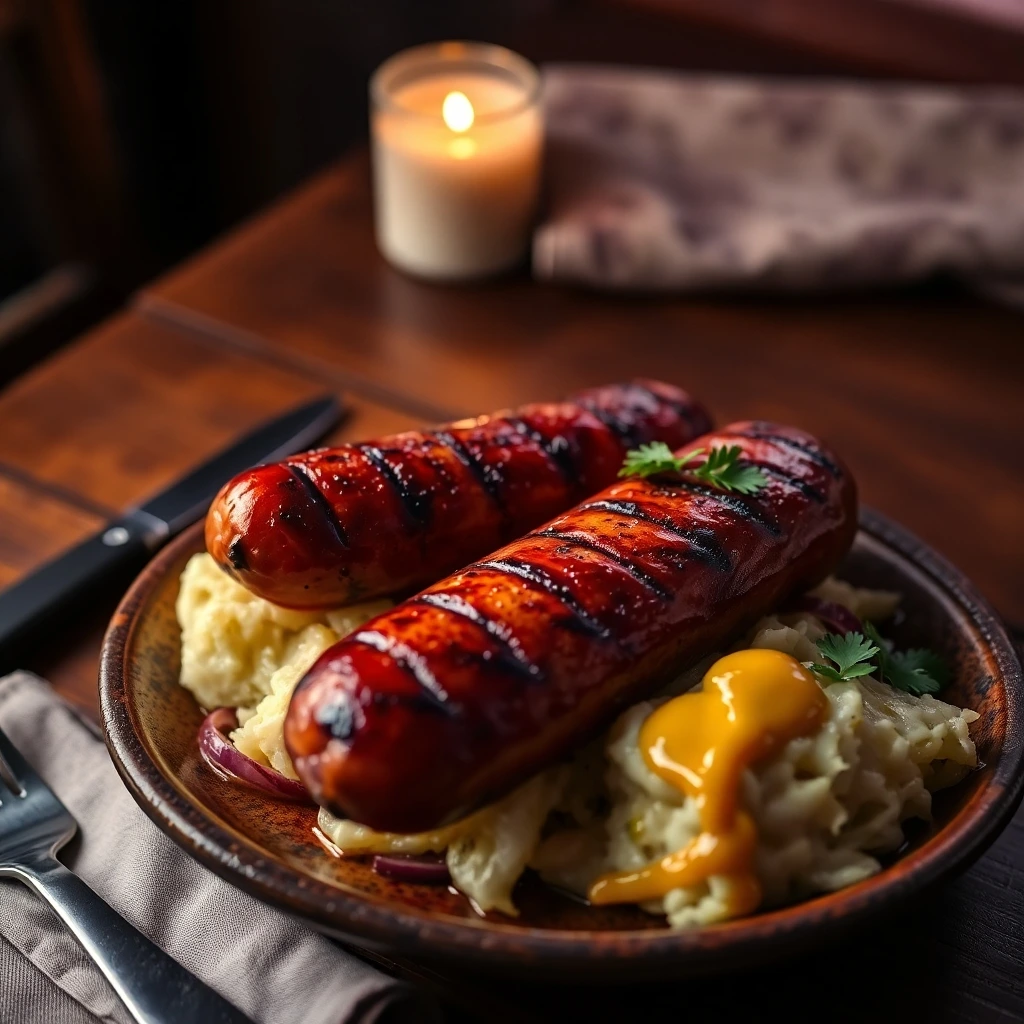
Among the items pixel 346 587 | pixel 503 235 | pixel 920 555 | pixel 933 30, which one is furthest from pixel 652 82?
pixel 346 587

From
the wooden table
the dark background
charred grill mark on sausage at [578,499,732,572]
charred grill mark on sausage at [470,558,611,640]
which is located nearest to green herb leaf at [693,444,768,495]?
charred grill mark on sausage at [578,499,732,572]

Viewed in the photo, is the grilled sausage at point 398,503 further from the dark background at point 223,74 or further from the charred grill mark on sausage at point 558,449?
the dark background at point 223,74

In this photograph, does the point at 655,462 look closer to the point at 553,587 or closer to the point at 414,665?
the point at 553,587

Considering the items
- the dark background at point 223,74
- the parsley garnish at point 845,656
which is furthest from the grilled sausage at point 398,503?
the dark background at point 223,74

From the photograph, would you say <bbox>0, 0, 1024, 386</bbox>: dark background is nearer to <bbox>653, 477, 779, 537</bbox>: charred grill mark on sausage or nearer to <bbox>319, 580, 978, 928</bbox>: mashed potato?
<bbox>653, 477, 779, 537</bbox>: charred grill mark on sausage

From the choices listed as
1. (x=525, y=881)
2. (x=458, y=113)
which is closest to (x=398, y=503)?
(x=525, y=881)

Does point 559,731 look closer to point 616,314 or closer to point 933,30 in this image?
point 616,314
